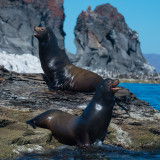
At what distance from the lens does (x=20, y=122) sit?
19.4 ft

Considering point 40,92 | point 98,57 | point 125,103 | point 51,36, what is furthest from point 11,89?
point 98,57

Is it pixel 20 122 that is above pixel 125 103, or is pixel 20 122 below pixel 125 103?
below

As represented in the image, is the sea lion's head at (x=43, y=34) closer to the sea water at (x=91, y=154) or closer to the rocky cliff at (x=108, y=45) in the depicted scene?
the sea water at (x=91, y=154)

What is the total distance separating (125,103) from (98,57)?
8394 cm

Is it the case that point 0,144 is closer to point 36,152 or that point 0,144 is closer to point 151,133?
point 36,152

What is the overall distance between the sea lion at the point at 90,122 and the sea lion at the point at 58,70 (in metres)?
2.54

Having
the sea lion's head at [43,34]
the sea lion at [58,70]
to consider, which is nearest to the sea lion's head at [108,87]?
the sea lion at [58,70]

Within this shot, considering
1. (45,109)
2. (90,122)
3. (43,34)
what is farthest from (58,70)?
(90,122)

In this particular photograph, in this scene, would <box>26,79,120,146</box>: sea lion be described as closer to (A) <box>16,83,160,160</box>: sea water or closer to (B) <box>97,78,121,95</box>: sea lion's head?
(B) <box>97,78,121,95</box>: sea lion's head

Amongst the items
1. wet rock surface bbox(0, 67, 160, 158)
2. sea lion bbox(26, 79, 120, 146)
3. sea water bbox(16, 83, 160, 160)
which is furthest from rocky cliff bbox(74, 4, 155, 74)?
sea water bbox(16, 83, 160, 160)

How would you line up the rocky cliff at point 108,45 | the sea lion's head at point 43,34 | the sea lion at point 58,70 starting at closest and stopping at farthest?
the sea lion at point 58,70 < the sea lion's head at point 43,34 < the rocky cliff at point 108,45

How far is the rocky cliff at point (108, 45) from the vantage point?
301 ft

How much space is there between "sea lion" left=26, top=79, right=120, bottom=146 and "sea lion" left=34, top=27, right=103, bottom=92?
2.54m

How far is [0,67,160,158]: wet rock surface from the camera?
5242 millimetres
